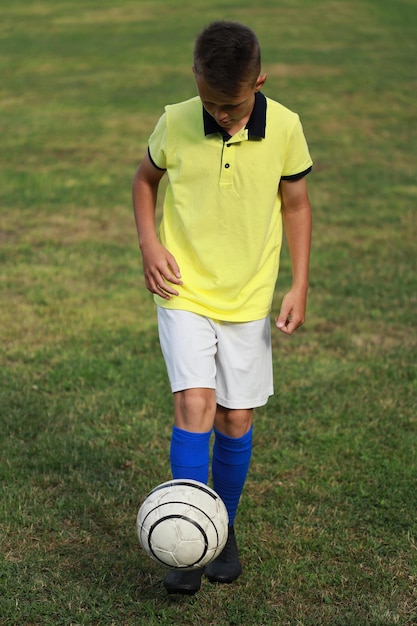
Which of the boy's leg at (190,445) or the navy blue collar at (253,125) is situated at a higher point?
the navy blue collar at (253,125)

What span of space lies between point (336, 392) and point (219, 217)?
2206mm

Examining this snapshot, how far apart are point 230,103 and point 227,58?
15cm

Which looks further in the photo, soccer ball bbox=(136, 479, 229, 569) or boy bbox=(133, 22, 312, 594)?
boy bbox=(133, 22, 312, 594)

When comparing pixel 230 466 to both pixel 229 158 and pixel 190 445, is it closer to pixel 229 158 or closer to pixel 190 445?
pixel 190 445

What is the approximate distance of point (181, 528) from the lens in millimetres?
2922

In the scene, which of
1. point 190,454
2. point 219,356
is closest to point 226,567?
point 190,454

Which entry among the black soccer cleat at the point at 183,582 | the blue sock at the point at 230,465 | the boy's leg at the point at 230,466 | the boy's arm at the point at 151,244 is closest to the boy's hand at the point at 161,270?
the boy's arm at the point at 151,244

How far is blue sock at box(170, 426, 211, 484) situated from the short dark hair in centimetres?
113

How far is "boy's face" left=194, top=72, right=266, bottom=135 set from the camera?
9.62ft

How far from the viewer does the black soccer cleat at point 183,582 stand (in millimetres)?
3180

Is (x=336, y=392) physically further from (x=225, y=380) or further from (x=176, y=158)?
(x=176, y=158)

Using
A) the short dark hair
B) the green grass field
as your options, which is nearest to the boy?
the short dark hair

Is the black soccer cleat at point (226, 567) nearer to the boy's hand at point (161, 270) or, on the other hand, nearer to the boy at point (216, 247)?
the boy at point (216, 247)

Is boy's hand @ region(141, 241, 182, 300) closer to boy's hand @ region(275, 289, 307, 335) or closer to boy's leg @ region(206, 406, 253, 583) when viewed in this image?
boy's hand @ region(275, 289, 307, 335)
